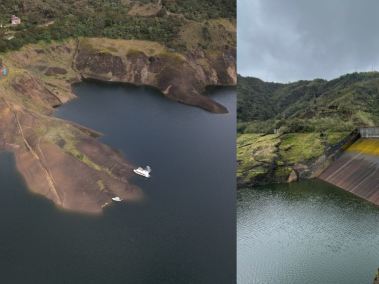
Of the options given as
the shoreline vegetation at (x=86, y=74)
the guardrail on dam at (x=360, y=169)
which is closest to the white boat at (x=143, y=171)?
the shoreline vegetation at (x=86, y=74)

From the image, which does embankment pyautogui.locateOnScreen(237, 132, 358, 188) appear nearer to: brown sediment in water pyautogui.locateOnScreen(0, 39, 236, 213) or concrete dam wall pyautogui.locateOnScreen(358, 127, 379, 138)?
concrete dam wall pyautogui.locateOnScreen(358, 127, 379, 138)

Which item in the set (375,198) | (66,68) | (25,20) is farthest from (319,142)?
(25,20)

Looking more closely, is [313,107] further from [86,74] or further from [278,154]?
[86,74]

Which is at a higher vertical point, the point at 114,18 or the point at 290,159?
the point at 114,18

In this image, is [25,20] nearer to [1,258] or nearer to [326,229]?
[1,258]

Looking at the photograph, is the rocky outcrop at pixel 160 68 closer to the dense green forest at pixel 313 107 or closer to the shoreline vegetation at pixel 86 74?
the shoreline vegetation at pixel 86 74

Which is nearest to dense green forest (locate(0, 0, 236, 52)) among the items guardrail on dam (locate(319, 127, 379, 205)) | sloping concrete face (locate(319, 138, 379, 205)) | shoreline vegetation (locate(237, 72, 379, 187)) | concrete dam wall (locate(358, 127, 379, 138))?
shoreline vegetation (locate(237, 72, 379, 187))

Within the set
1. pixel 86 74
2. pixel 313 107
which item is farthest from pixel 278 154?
pixel 86 74
